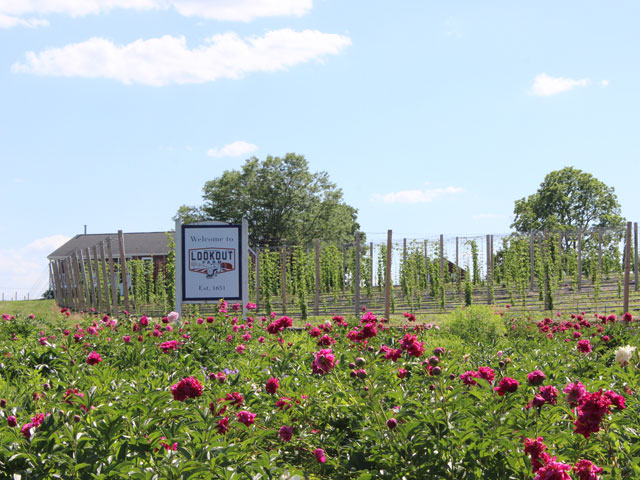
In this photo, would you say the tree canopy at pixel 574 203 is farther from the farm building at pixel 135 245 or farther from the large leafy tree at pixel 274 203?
the farm building at pixel 135 245

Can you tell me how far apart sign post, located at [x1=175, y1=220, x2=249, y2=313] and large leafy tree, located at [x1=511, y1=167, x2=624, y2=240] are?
35.0 m

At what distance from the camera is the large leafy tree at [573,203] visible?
42.6 m

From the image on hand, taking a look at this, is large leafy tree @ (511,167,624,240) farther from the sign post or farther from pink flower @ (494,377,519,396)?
pink flower @ (494,377,519,396)

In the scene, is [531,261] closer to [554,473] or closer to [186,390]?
[186,390]

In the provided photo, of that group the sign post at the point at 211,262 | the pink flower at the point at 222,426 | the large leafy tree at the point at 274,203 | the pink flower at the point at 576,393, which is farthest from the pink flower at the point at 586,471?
the large leafy tree at the point at 274,203

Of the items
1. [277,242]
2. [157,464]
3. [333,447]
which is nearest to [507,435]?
[333,447]

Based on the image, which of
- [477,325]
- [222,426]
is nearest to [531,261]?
[477,325]

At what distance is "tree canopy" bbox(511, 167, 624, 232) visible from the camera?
42625 millimetres

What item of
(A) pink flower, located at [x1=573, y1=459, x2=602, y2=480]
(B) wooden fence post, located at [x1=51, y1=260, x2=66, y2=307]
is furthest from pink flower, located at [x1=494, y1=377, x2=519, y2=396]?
(B) wooden fence post, located at [x1=51, y1=260, x2=66, y2=307]

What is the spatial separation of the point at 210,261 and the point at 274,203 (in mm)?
29735

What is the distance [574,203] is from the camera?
1695 inches

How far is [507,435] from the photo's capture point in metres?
2.87

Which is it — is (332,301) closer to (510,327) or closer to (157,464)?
(510,327)

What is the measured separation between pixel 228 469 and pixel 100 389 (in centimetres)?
131
